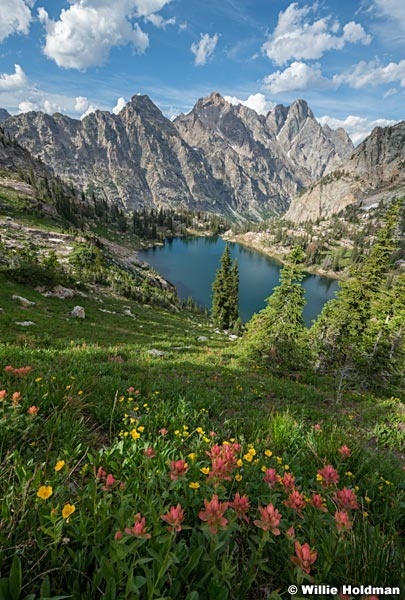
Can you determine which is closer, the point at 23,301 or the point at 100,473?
the point at 100,473

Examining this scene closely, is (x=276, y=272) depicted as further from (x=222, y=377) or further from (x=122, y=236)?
(x=222, y=377)

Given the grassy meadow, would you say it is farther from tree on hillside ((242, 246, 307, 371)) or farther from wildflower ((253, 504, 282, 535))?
tree on hillside ((242, 246, 307, 371))

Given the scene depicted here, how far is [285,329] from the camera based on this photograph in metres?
21.1

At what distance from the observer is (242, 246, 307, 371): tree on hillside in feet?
63.4

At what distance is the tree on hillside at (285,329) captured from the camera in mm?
19328

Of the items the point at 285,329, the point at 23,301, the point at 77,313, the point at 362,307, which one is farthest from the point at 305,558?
the point at 77,313

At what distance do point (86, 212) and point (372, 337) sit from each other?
172809 millimetres

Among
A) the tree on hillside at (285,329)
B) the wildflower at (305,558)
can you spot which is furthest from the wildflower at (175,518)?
the tree on hillside at (285,329)

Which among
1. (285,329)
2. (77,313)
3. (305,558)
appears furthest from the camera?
(77,313)

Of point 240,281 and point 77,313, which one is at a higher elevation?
point 77,313

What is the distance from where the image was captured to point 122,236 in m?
188

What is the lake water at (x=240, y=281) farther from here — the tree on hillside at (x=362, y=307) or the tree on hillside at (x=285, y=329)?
the tree on hillside at (x=285, y=329)

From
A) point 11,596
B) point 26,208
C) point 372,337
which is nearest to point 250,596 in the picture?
point 11,596

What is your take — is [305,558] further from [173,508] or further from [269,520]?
[173,508]
